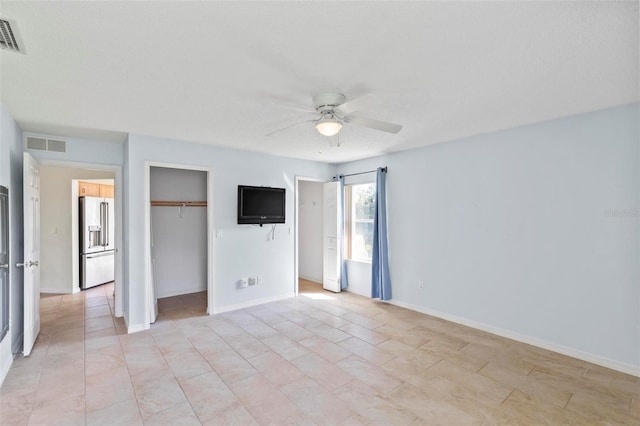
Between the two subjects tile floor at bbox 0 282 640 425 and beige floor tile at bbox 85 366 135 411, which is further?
beige floor tile at bbox 85 366 135 411

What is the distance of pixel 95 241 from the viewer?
6152mm

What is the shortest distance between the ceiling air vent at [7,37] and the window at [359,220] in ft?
15.4

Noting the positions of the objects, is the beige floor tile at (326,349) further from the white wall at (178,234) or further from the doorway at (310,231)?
the white wall at (178,234)

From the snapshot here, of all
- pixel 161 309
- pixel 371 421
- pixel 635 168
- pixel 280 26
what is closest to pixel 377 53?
pixel 280 26

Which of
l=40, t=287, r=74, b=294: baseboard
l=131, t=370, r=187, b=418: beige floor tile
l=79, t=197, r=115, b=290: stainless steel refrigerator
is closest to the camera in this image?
l=131, t=370, r=187, b=418: beige floor tile

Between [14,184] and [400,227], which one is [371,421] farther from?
[14,184]

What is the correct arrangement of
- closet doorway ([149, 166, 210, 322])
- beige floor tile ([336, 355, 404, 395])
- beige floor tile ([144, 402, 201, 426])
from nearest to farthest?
1. beige floor tile ([144, 402, 201, 426])
2. beige floor tile ([336, 355, 404, 395])
3. closet doorway ([149, 166, 210, 322])

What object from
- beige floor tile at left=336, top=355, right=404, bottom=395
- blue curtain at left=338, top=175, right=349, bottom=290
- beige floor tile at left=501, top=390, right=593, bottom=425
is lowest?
beige floor tile at left=501, top=390, right=593, bottom=425

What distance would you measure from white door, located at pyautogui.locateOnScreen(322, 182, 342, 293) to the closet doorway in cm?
219

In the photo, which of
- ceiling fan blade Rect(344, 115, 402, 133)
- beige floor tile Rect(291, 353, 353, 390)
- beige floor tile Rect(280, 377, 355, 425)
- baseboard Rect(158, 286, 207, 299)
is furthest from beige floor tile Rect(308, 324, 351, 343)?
baseboard Rect(158, 286, 207, 299)

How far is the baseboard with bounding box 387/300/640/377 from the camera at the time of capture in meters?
2.95

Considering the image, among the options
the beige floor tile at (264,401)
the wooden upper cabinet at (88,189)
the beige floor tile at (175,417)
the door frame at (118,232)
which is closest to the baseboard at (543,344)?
the beige floor tile at (264,401)

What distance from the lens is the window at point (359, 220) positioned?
5746mm

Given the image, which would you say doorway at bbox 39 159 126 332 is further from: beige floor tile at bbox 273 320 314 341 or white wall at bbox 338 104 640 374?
white wall at bbox 338 104 640 374
